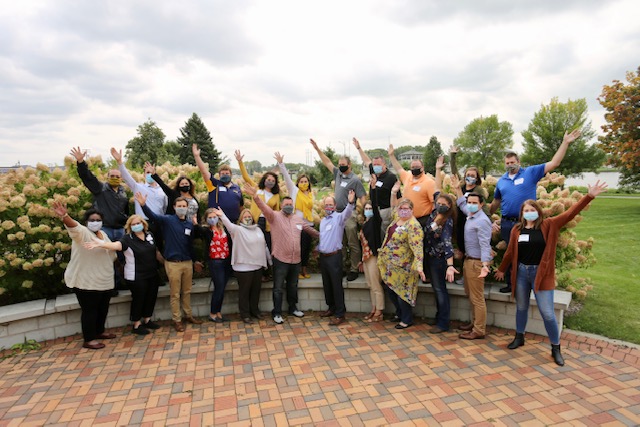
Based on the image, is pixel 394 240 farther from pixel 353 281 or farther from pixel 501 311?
pixel 501 311

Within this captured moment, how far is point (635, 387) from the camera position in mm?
3830

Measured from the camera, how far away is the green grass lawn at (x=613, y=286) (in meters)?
5.20

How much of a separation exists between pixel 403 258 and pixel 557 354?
2.05m

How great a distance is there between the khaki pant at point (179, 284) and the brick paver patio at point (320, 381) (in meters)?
0.34

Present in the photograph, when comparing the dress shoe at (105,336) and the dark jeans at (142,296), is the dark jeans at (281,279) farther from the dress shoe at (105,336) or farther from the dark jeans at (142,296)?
the dress shoe at (105,336)

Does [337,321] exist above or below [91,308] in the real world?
below

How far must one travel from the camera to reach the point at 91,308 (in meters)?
4.88

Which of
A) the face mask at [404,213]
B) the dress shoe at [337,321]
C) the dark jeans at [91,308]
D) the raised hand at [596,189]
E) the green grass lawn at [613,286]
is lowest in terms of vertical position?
the green grass lawn at [613,286]

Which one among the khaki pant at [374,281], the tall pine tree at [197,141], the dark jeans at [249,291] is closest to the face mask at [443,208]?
the khaki pant at [374,281]

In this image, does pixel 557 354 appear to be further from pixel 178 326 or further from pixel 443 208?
pixel 178 326

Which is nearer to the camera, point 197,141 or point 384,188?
point 384,188

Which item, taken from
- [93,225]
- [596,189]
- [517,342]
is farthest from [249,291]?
[596,189]

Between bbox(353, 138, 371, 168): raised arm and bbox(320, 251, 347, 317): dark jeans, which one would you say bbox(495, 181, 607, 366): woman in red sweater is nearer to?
bbox(320, 251, 347, 317): dark jeans

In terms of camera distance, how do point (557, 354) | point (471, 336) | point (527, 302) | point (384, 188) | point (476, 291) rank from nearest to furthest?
1. point (557, 354)
2. point (527, 302)
3. point (476, 291)
4. point (471, 336)
5. point (384, 188)
